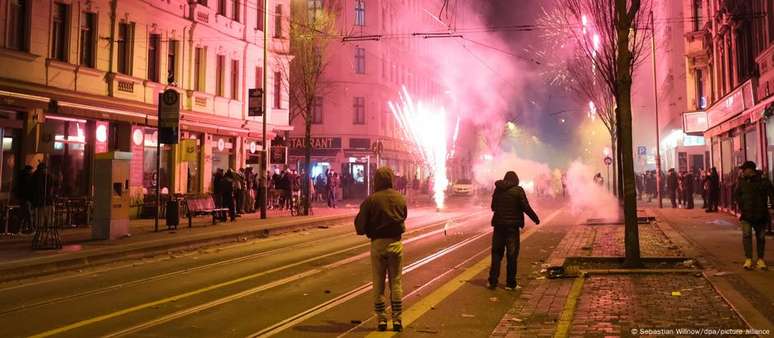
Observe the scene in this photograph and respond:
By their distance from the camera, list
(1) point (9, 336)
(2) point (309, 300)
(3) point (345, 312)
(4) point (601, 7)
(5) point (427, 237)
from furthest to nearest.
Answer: (5) point (427, 237)
(4) point (601, 7)
(2) point (309, 300)
(3) point (345, 312)
(1) point (9, 336)

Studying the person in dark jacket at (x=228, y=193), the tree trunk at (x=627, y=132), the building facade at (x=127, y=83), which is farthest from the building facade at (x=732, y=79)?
the building facade at (x=127, y=83)

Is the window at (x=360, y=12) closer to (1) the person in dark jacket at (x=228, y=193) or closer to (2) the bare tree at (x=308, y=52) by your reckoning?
(2) the bare tree at (x=308, y=52)

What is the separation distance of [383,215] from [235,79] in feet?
82.4

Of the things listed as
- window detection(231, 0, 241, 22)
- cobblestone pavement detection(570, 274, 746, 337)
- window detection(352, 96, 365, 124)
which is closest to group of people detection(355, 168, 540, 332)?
cobblestone pavement detection(570, 274, 746, 337)

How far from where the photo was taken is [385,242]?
6500 mm

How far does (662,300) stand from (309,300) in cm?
469

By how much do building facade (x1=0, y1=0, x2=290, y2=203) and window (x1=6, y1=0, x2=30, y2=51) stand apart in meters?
0.03

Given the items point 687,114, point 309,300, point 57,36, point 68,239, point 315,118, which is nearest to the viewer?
point 309,300

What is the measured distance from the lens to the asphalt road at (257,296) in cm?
674

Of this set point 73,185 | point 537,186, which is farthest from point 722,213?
point 537,186

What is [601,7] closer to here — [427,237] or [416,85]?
[427,237]

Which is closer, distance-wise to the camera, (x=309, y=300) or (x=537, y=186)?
(x=309, y=300)

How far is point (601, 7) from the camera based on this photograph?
13461 mm

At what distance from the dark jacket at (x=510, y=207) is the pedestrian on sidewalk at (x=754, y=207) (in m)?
3.98
